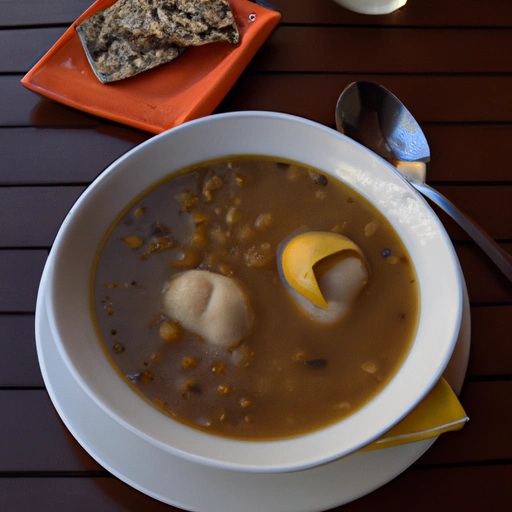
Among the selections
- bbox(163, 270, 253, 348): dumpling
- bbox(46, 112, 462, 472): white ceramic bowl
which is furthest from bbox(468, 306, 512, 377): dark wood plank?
bbox(163, 270, 253, 348): dumpling

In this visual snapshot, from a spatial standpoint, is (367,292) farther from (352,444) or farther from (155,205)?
(155,205)

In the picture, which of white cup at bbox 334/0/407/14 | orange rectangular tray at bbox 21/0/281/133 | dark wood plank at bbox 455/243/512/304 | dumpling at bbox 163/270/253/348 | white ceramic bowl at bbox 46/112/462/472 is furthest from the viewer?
white cup at bbox 334/0/407/14

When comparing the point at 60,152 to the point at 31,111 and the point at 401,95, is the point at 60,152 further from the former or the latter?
the point at 401,95

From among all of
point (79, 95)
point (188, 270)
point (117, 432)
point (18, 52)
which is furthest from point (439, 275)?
point (18, 52)

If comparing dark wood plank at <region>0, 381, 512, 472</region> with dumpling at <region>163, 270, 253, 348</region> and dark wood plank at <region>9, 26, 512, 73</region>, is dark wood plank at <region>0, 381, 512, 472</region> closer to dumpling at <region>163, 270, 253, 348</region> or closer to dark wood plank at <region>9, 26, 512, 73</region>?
dumpling at <region>163, 270, 253, 348</region>

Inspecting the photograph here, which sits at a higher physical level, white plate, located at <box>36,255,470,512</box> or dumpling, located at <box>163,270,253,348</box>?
dumpling, located at <box>163,270,253,348</box>

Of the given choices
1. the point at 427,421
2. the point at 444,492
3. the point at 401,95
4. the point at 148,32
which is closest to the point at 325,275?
the point at 427,421

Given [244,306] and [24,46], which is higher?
[24,46]

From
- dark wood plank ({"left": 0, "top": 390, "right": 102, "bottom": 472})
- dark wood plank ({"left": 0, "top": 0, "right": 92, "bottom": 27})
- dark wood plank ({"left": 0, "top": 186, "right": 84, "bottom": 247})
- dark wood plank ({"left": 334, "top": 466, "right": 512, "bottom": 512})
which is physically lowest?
dark wood plank ({"left": 334, "top": 466, "right": 512, "bottom": 512})
